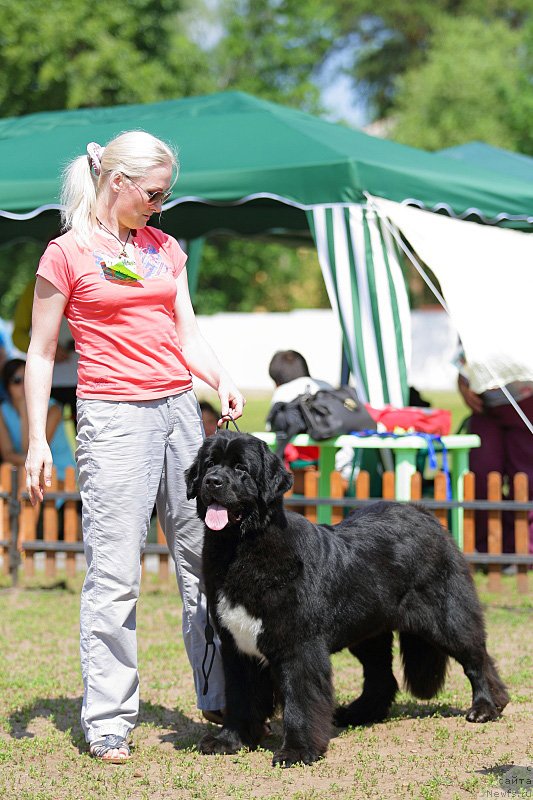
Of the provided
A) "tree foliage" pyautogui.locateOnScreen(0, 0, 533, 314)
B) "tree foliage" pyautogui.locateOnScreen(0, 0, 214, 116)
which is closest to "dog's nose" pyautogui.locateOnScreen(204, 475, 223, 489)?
"tree foliage" pyautogui.locateOnScreen(0, 0, 533, 314)

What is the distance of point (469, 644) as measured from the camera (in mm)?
4262

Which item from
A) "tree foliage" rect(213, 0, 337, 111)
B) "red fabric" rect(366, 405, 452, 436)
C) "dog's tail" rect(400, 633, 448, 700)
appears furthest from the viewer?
"tree foliage" rect(213, 0, 337, 111)

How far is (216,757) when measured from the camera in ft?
12.8

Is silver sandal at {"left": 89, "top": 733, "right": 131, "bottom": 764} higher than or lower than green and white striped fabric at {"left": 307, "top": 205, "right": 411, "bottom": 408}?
lower

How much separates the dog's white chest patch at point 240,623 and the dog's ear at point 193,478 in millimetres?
381

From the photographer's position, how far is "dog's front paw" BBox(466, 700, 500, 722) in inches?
170

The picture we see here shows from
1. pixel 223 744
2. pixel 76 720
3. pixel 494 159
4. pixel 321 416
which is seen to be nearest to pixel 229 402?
pixel 223 744

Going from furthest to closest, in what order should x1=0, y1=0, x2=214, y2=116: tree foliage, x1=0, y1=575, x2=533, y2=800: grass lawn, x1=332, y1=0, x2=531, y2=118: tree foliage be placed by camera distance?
x1=332, y1=0, x2=531, y2=118: tree foliage, x1=0, y1=0, x2=214, y2=116: tree foliage, x1=0, y1=575, x2=533, y2=800: grass lawn

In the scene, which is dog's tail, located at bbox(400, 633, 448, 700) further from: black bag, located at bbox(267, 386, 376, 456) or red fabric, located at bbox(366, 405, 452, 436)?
red fabric, located at bbox(366, 405, 452, 436)

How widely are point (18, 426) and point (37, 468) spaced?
462 centimetres

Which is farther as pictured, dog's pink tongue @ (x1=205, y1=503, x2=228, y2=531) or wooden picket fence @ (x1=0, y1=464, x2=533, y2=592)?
wooden picket fence @ (x1=0, y1=464, x2=533, y2=592)

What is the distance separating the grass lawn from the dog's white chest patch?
45 centimetres

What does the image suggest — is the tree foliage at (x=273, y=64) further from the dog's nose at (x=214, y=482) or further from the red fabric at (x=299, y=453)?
the dog's nose at (x=214, y=482)

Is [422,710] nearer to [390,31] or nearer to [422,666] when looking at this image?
[422,666]
